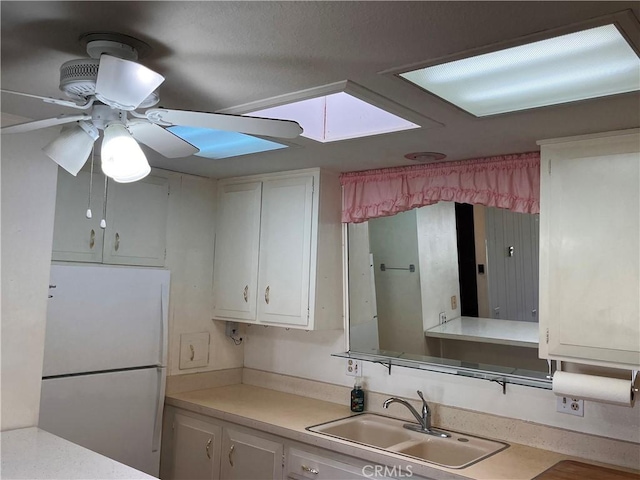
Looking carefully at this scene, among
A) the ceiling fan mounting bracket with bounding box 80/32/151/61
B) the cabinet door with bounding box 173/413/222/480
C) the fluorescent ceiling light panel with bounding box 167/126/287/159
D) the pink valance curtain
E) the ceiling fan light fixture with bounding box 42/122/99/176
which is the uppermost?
the fluorescent ceiling light panel with bounding box 167/126/287/159

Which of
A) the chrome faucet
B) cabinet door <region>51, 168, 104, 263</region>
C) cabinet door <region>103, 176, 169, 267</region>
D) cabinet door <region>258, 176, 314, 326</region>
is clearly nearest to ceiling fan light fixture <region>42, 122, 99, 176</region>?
cabinet door <region>51, 168, 104, 263</region>

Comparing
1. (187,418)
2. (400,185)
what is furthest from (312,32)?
(187,418)

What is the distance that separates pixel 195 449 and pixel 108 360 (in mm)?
756

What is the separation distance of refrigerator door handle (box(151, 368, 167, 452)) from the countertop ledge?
0.19 meters

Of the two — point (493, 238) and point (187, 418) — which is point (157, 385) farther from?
point (493, 238)

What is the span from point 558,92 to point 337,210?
1654mm

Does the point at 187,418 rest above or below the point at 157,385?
below

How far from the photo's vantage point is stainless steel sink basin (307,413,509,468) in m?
2.58

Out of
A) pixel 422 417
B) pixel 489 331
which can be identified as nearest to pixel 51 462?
pixel 422 417

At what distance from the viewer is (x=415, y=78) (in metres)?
1.75

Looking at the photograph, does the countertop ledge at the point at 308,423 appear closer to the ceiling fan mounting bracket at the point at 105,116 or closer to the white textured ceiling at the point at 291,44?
the white textured ceiling at the point at 291,44

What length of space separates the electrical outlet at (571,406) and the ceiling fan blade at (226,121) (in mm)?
1782

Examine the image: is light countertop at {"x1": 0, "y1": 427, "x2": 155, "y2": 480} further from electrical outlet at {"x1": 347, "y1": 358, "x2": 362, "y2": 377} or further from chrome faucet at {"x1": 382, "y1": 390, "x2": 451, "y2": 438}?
electrical outlet at {"x1": 347, "y1": 358, "x2": 362, "y2": 377}

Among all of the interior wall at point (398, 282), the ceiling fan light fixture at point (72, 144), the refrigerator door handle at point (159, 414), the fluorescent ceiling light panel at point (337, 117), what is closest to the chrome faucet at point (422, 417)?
the interior wall at point (398, 282)
